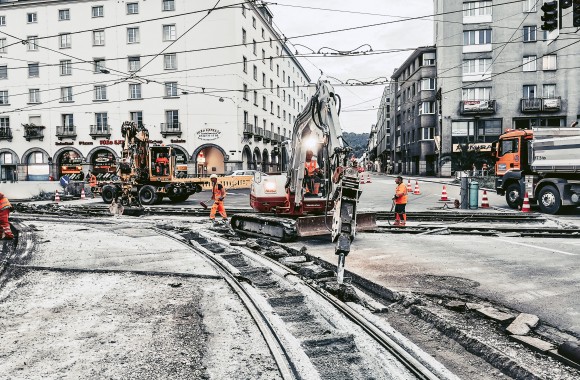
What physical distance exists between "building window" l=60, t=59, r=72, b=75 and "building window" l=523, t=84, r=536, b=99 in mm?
45444

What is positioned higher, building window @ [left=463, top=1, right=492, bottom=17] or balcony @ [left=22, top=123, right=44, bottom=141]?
building window @ [left=463, top=1, right=492, bottom=17]

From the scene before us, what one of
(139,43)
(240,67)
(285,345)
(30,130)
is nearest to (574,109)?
(240,67)

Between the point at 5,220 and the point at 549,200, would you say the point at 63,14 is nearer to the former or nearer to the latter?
the point at 5,220

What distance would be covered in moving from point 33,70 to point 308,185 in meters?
43.8

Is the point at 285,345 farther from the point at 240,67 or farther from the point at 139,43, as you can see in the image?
the point at 139,43

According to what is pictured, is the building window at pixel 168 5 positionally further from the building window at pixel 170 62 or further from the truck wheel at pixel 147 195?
the truck wheel at pixel 147 195

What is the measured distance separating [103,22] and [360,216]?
40828 millimetres

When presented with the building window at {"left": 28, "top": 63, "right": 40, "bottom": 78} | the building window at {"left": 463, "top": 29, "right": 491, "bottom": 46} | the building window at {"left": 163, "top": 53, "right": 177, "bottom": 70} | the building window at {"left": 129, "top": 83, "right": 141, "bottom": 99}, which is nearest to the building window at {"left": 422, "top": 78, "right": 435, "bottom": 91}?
the building window at {"left": 463, "top": 29, "right": 491, "bottom": 46}

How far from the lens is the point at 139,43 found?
4209 cm

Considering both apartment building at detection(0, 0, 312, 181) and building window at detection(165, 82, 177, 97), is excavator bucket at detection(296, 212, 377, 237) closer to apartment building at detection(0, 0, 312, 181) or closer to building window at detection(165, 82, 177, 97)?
apartment building at detection(0, 0, 312, 181)

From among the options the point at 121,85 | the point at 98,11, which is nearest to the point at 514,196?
the point at 121,85

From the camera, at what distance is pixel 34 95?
45.3 m

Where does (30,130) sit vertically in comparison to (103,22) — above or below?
below

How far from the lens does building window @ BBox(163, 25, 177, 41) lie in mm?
41438
